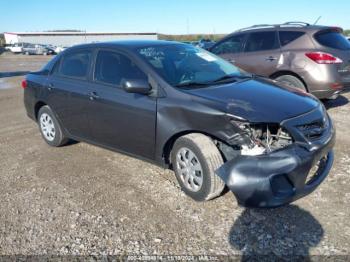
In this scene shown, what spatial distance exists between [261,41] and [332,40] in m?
1.43

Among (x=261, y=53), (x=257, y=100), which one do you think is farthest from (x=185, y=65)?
(x=261, y=53)

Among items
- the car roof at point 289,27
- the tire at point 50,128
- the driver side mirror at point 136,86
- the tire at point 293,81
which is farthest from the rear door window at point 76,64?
the car roof at point 289,27

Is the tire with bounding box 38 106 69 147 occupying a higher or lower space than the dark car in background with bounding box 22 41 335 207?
lower

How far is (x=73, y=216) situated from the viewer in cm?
368

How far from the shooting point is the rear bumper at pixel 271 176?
312 centimetres

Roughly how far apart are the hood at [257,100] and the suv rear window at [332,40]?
3.47m

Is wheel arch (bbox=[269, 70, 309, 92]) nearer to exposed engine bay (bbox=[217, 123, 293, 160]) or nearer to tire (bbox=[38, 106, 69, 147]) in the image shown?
exposed engine bay (bbox=[217, 123, 293, 160])

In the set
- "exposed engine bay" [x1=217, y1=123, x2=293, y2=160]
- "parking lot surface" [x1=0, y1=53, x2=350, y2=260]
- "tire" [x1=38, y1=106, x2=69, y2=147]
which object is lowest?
"parking lot surface" [x1=0, y1=53, x2=350, y2=260]

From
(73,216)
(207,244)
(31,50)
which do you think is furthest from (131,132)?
(31,50)

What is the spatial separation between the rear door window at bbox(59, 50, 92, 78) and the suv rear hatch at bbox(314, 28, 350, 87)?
4.50m

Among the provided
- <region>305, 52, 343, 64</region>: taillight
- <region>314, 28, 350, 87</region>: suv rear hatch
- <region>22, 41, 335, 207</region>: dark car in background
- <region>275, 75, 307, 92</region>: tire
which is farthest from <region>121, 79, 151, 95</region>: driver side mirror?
<region>314, 28, 350, 87</region>: suv rear hatch

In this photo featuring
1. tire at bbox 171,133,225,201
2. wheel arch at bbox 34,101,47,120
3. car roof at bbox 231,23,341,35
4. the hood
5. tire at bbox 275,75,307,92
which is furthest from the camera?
car roof at bbox 231,23,341,35

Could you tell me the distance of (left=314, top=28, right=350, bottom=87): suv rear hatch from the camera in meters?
6.71

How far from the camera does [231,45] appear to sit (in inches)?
331
